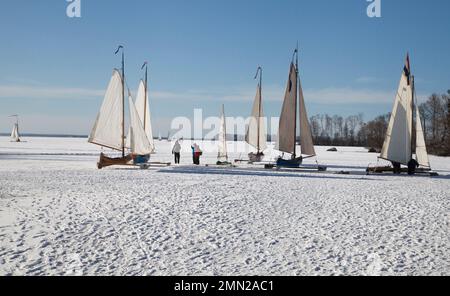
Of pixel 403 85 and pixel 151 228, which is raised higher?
pixel 403 85

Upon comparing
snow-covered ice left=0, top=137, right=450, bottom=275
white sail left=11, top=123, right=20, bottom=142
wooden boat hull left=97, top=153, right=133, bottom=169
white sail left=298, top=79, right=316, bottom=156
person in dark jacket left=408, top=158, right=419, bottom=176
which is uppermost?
white sail left=11, top=123, right=20, bottom=142

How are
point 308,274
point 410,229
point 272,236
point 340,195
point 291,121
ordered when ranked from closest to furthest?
point 308,274, point 272,236, point 410,229, point 340,195, point 291,121

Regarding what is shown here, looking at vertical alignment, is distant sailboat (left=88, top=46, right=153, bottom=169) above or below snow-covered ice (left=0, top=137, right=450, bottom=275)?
above

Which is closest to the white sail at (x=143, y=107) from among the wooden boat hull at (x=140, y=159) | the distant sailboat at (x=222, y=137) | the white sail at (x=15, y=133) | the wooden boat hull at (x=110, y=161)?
the wooden boat hull at (x=140, y=159)

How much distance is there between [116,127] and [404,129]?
56.9 ft

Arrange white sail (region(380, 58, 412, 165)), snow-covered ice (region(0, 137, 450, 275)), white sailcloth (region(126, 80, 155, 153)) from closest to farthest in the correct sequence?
snow-covered ice (region(0, 137, 450, 275)), white sail (region(380, 58, 412, 165)), white sailcloth (region(126, 80, 155, 153))

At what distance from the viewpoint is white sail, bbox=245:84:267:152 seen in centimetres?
3006

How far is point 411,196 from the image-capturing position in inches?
506

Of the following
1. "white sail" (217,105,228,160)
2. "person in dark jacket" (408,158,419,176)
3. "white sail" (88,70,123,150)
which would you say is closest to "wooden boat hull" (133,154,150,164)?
"white sail" (88,70,123,150)

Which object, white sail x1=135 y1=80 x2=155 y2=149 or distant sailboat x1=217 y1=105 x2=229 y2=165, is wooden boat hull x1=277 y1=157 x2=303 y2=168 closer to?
distant sailboat x1=217 y1=105 x2=229 y2=165

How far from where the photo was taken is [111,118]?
869 inches

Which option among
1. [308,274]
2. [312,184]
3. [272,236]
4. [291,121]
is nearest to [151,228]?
[272,236]
